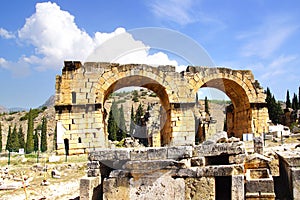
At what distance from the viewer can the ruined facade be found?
1482cm

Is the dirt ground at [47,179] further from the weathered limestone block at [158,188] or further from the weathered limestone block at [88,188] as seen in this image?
the weathered limestone block at [158,188]

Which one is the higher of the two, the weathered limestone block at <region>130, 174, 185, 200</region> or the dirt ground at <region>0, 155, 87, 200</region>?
the weathered limestone block at <region>130, 174, 185, 200</region>

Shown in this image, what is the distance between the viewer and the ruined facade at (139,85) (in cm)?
1482

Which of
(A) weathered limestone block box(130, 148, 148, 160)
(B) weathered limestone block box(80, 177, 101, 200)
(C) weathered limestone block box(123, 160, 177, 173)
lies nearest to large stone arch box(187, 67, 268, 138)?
(A) weathered limestone block box(130, 148, 148, 160)

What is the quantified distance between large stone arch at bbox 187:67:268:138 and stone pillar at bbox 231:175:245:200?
11505 millimetres

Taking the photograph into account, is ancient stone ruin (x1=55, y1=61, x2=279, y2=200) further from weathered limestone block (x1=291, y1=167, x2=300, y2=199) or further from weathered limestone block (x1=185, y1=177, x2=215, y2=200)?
weathered limestone block (x1=291, y1=167, x2=300, y2=199)

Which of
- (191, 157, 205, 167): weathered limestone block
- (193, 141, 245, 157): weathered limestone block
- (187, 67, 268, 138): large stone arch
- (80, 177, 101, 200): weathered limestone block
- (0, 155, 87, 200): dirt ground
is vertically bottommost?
(0, 155, 87, 200): dirt ground

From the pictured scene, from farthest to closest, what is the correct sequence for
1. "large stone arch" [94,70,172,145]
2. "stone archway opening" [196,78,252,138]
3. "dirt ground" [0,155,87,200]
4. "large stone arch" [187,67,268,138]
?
"stone archway opening" [196,78,252,138]
"large stone arch" [187,67,268,138]
"large stone arch" [94,70,172,145]
"dirt ground" [0,155,87,200]

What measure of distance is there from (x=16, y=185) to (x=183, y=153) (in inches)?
268

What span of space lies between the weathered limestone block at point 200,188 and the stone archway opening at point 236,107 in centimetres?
1225

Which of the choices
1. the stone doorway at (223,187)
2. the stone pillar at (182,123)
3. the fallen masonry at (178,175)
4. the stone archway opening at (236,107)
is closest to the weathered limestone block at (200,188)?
the fallen masonry at (178,175)

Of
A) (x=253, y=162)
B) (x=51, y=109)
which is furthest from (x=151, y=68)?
(x=51, y=109)

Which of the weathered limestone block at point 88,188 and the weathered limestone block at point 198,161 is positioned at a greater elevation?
the weathered limestone block at point 198,161

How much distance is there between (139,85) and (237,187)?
43.5 feet
